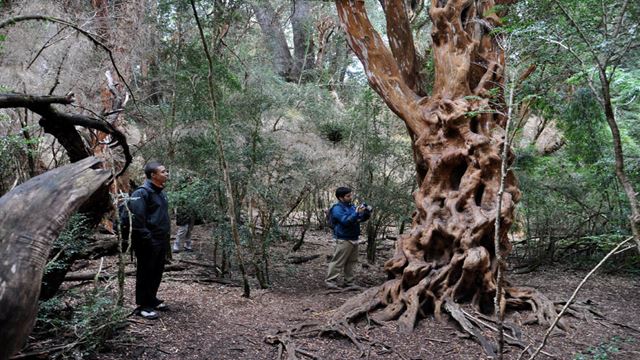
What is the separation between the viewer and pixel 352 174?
7.66m

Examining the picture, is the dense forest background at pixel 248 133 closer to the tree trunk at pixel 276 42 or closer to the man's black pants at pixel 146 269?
the man's black pants at pixel 146 269

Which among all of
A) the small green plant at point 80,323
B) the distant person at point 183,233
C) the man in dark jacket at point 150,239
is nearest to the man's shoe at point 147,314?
the man in dark jacket at point 150,239

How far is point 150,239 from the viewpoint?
13.4ft

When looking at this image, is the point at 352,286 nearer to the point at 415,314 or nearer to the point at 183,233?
the point at 415,314

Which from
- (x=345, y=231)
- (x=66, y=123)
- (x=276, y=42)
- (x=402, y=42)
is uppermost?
(x=276, y=42)

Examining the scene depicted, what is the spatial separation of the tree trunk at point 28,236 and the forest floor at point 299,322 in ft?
A: 5.39

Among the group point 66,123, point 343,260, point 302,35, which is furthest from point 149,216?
point 302,35

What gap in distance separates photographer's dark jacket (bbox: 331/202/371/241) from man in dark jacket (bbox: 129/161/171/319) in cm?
257

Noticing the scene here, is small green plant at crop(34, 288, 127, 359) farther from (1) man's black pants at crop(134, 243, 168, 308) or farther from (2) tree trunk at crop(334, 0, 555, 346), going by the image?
(2) tree trunk at crop(334, 0, 555, 346)

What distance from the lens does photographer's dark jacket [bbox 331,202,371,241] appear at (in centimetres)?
610

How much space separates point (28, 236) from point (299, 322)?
3.27m

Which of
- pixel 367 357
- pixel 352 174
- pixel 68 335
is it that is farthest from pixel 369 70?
pixel 68 335

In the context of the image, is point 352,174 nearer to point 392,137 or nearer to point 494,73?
point 392,137

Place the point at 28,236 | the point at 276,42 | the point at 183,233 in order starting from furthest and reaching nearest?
1. the point at 276,42
2. the point at 183,233
3. the point at 28,236
